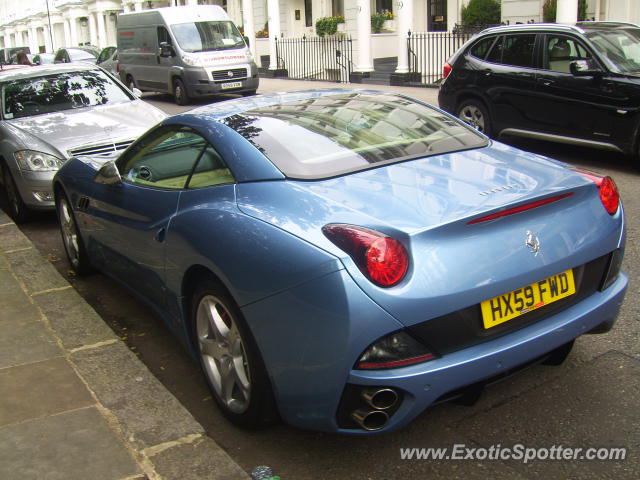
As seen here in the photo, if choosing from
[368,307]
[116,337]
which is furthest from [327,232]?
[116,337]

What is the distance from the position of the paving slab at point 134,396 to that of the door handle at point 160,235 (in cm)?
71

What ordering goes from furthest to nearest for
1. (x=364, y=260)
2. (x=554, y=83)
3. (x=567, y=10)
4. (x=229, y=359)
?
(x=567, y=10)
(x=554, y=83)
(x=229, y=359)
(x=364, y=260)

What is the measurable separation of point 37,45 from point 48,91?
74589 millimetres

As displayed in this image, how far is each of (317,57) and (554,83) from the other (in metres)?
19.1

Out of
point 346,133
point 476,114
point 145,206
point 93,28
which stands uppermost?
point 93,28

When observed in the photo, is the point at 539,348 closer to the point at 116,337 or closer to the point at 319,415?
the point at 319,415

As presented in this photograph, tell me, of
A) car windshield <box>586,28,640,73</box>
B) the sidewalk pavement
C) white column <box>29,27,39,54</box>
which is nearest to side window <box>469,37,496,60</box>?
car windshield <box>586,28,640,73</box>

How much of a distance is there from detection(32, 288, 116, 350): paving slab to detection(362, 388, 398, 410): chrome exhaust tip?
2.20m

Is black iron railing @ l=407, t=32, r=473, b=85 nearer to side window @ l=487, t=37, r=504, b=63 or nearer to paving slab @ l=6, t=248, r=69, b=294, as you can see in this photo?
side window @ l=487, t=37, r=504, b=63

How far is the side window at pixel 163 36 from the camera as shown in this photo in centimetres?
1999

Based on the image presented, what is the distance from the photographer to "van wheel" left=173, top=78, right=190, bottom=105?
19.5 metres

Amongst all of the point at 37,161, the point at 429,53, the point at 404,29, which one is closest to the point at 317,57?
the point at 404,29

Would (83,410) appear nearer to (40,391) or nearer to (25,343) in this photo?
(40,391)

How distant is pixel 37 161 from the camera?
24.7ft
